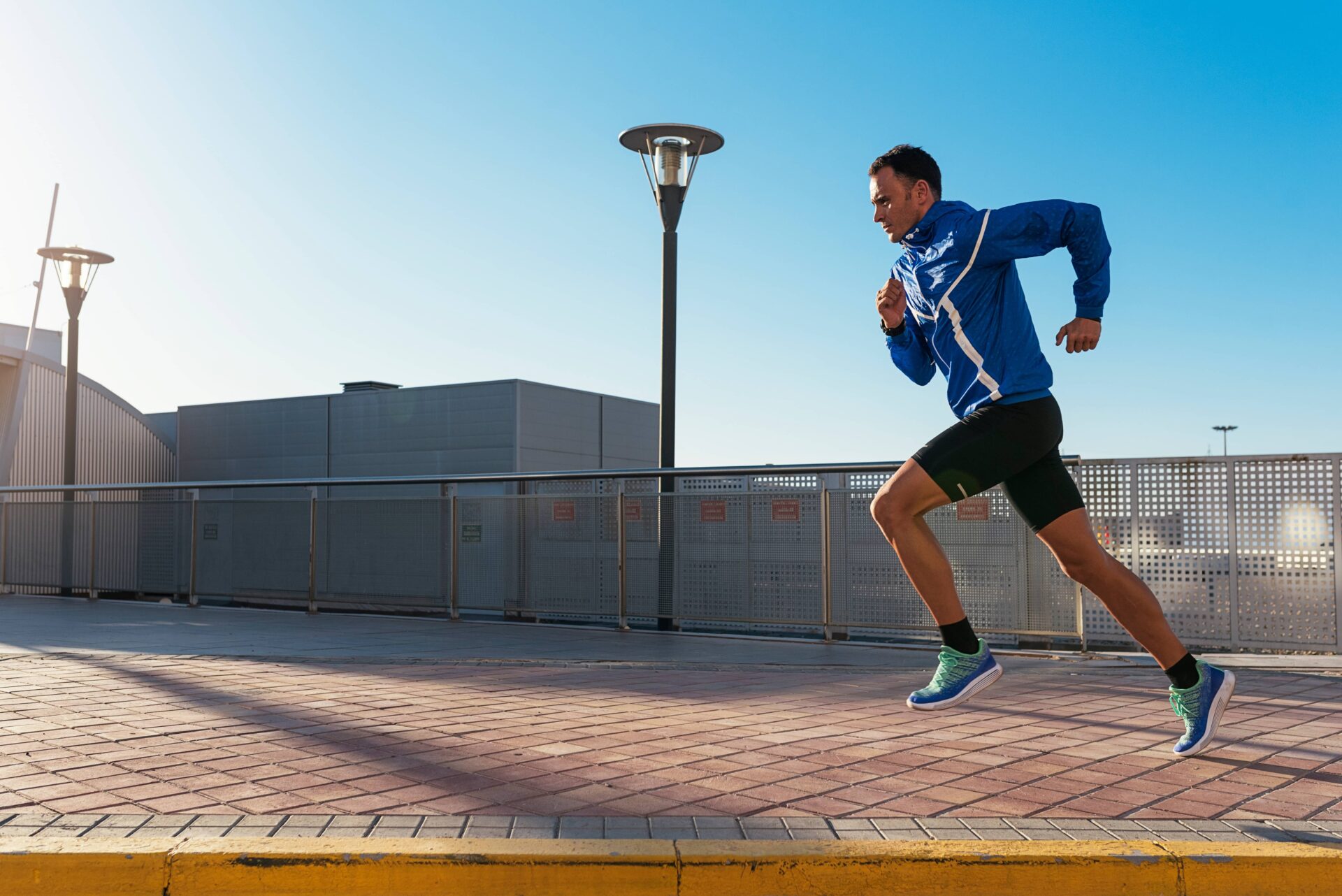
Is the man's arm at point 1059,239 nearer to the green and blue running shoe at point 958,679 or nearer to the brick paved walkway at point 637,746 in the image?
the green and blue running shoe at point 958,679

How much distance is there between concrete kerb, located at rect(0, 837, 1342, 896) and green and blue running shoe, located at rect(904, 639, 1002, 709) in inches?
53.2

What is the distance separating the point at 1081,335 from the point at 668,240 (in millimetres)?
7645

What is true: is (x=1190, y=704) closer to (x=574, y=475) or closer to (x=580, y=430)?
(x=574, y=475)

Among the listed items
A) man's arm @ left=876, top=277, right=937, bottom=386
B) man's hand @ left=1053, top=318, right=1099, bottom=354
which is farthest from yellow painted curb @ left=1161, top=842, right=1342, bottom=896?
man's arm @ left=876, top=277, right=937, bottom=386

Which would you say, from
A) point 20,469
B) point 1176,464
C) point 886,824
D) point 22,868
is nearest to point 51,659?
point 22,868

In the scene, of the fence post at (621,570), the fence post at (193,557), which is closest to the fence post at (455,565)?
the fence post at (621,570)

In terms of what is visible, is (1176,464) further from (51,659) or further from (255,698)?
(51,659)

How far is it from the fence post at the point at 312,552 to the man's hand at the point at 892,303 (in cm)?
937

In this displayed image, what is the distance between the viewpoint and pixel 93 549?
1474 cm

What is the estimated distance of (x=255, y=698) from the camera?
18.1 feet

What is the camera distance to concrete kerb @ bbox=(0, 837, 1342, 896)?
269 cm

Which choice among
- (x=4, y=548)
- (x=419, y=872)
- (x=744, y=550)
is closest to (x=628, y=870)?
(x=419, y=872)

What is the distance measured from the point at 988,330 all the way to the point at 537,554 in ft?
24.7

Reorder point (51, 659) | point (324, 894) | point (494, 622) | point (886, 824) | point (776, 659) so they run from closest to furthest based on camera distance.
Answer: point (324, 894) < point (886, 824) < point (51, 659) < point (776, 659) < point (494, 622)
